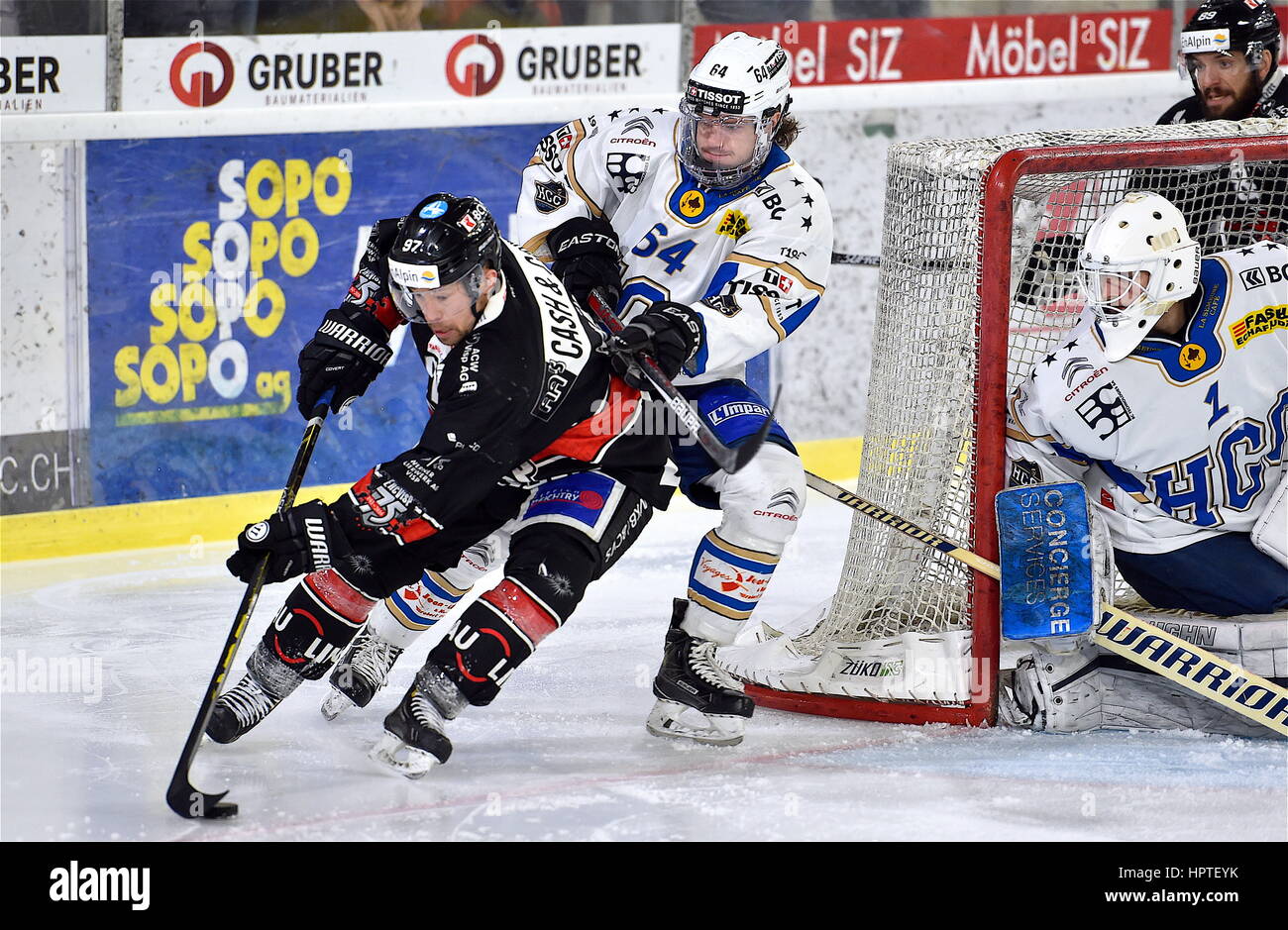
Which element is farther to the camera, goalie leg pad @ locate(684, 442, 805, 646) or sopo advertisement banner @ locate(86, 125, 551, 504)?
sopo advertisement banner @ locate(86, 125, 551, 504)

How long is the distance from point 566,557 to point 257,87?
7.69 feet

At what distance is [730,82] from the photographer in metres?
3.37

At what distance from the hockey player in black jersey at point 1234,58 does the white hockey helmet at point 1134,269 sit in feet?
3.92

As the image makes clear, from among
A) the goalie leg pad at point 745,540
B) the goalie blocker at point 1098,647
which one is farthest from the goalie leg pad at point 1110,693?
the goalie leg pad at point 745,540

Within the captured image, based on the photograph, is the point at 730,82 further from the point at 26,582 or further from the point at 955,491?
the point at 26,582

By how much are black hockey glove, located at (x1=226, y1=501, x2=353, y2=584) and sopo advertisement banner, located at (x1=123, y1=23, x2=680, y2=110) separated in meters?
2.18

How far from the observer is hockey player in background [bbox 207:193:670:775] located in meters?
2.93

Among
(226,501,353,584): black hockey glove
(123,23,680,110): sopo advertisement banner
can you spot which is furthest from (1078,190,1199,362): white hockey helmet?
(123,23,680,110): sopo advertisement banner

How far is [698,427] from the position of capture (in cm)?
328

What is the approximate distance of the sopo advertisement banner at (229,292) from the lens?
471cm

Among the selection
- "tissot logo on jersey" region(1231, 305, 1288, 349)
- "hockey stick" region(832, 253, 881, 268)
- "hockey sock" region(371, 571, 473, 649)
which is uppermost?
"hockey stick" region(832, 253, 881, 268)

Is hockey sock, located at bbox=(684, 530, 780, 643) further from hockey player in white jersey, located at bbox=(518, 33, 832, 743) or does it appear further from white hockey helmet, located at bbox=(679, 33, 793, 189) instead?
white hockey helmet, located at bbox=(679, 33, 793, 189)

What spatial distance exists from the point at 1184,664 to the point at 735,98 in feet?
4.49

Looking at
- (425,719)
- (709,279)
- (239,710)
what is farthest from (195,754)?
(709,279)
